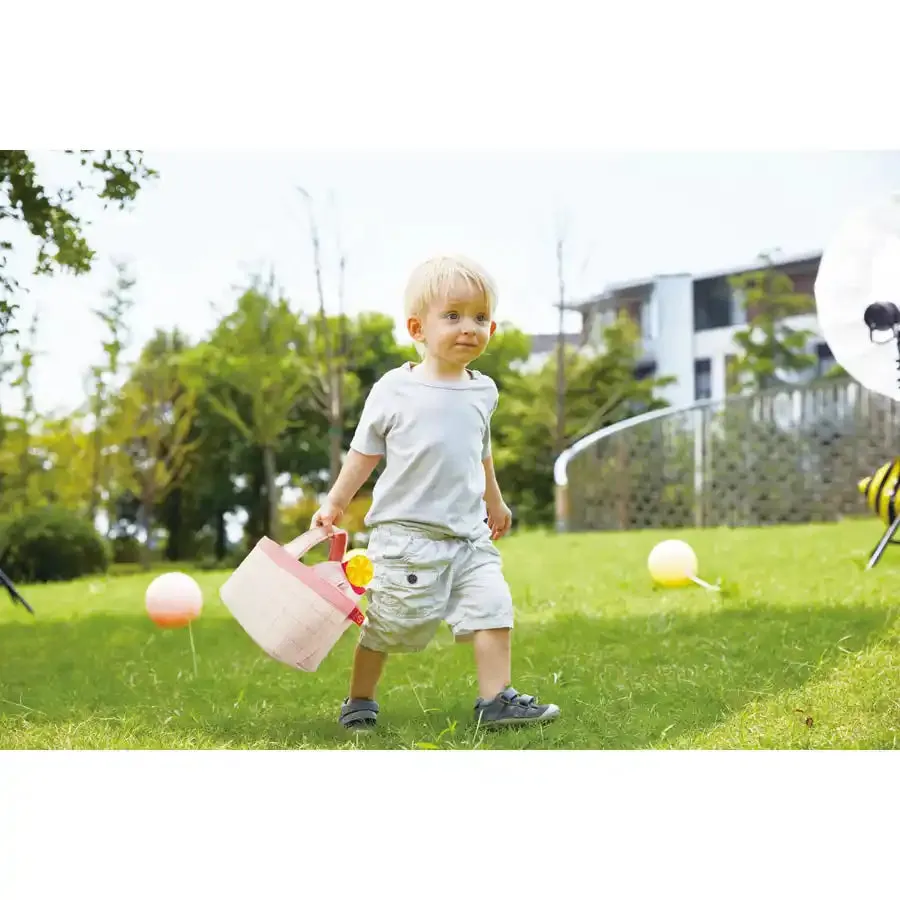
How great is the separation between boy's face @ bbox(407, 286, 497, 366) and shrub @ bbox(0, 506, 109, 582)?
363 cm

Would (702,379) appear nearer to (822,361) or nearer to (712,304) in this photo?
(712,304)

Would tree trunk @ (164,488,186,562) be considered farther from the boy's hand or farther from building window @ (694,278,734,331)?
the boy's hand

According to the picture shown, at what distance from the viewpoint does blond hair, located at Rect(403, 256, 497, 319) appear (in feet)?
8.29

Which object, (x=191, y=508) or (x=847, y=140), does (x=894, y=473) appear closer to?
(x=847, y=140)

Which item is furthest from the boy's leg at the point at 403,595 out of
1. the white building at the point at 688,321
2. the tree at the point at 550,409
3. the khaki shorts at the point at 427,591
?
the white building at the point at 688,321

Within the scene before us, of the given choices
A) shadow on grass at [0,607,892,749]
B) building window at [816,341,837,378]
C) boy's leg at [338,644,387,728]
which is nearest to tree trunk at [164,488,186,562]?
shadow on grass at [0,607,892,749]

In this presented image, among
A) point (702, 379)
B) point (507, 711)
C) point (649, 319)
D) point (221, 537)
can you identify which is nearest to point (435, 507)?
point (507, 711)

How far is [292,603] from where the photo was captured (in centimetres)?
247

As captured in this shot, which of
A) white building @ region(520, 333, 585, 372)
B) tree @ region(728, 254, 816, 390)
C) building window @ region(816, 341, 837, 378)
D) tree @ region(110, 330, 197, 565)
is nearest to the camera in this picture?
tree @ region(110, 330, 197, 565)

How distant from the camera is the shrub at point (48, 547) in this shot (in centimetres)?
561

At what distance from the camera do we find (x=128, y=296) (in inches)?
223

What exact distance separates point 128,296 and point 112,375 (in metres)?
0.54
